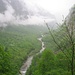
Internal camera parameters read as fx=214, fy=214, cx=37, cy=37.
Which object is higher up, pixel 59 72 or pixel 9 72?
pixel 9 72

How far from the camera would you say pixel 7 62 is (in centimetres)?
4366

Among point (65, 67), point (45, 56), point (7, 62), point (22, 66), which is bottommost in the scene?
point (22, 66)

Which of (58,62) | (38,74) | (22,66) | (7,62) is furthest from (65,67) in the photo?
(22,66)

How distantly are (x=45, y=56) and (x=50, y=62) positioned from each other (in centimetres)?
209

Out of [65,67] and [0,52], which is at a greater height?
[0,52]

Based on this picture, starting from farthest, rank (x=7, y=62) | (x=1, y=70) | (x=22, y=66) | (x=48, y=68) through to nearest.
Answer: (x=22, y=66)
(x=48, y=68)
(x=7, y=62)
(x=1, y=70)

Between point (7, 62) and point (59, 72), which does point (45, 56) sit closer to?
point (59, 72)

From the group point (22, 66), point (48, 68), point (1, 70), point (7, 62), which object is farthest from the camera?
point (22, 66)

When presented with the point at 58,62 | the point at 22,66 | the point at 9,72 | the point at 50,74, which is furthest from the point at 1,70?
the point at 22,66

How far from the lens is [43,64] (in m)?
48.5

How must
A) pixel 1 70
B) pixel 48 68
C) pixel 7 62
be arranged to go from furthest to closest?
pixel 48 68
pixel 7 62
pixel 1 70

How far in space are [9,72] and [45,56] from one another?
11027mm

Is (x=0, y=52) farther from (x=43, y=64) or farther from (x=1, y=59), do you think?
(x=43, y=64)

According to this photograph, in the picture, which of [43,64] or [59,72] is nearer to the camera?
[59,72]
